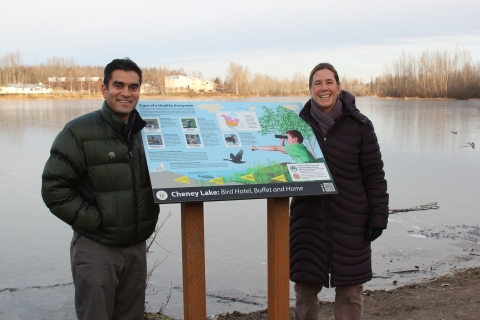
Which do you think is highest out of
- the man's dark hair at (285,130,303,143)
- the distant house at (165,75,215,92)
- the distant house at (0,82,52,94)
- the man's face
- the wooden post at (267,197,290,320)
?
the distant house at (165,75,215,92)

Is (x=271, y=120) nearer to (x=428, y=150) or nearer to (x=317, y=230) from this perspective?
(x=317, y=230)

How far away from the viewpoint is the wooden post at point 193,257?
308cm

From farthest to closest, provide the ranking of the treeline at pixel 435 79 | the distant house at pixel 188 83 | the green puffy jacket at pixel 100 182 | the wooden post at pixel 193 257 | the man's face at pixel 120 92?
the distant house at pixel 188 83
the treeline at pixel 435 79
the wooden post at pixel 193 257
the man's face at pixel 120 92
the green puffy jacket at pixel 100 182

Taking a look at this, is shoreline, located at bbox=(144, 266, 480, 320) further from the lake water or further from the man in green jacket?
the man in green jacket

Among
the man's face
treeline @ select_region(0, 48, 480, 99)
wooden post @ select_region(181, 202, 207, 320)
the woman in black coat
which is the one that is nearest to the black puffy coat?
the woman in black coat

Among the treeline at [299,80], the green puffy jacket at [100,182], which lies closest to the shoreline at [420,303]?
the green puffy jacket at [100,182]

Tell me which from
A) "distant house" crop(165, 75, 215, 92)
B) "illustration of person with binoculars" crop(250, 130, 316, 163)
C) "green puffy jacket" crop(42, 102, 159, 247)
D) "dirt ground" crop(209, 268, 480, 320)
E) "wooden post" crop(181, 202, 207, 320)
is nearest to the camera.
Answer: "green puffy jacket" crop(42, 102, 159, 247)

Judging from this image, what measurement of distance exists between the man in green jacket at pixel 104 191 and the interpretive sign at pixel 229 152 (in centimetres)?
13

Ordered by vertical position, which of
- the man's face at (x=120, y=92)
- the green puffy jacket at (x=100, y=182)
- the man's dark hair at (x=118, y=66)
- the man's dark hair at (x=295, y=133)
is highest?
the man's dark hair at (x=118, y=66)

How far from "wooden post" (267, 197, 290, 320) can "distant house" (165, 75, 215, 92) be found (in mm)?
112674

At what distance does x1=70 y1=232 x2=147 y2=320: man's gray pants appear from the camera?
9.05ft

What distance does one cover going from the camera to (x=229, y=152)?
10.3 ft

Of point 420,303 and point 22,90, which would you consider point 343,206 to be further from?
point 22,90

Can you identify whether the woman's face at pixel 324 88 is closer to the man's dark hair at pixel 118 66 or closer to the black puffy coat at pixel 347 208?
the black puffy coat at pixel 347 208
